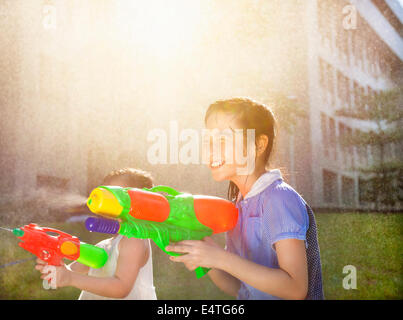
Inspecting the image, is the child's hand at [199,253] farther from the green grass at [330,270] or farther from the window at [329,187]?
the window at [329,187]

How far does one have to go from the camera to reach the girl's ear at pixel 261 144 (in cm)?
97

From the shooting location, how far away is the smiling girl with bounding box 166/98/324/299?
80 centimetres

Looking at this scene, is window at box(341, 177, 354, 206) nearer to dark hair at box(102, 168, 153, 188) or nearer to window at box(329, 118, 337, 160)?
window at box(329, 118, 337, 160)

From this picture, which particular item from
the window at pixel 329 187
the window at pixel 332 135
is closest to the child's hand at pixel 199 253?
the window at pixel 329 187

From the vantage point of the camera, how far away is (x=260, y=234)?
89cm

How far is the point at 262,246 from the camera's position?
2.93 ft

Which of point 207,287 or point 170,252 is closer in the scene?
point 170,252

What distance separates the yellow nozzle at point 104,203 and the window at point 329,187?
6488 mm

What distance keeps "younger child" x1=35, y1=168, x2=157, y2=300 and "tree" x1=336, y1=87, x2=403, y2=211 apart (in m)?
5.12

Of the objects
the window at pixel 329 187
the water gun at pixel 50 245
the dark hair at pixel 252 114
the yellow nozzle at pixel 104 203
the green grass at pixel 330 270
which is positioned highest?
the dark hair at pixel 252 114

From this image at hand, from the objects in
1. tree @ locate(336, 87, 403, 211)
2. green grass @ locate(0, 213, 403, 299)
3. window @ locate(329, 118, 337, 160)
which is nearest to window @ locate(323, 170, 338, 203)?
window @ locate(329, 118, 337, 160)
